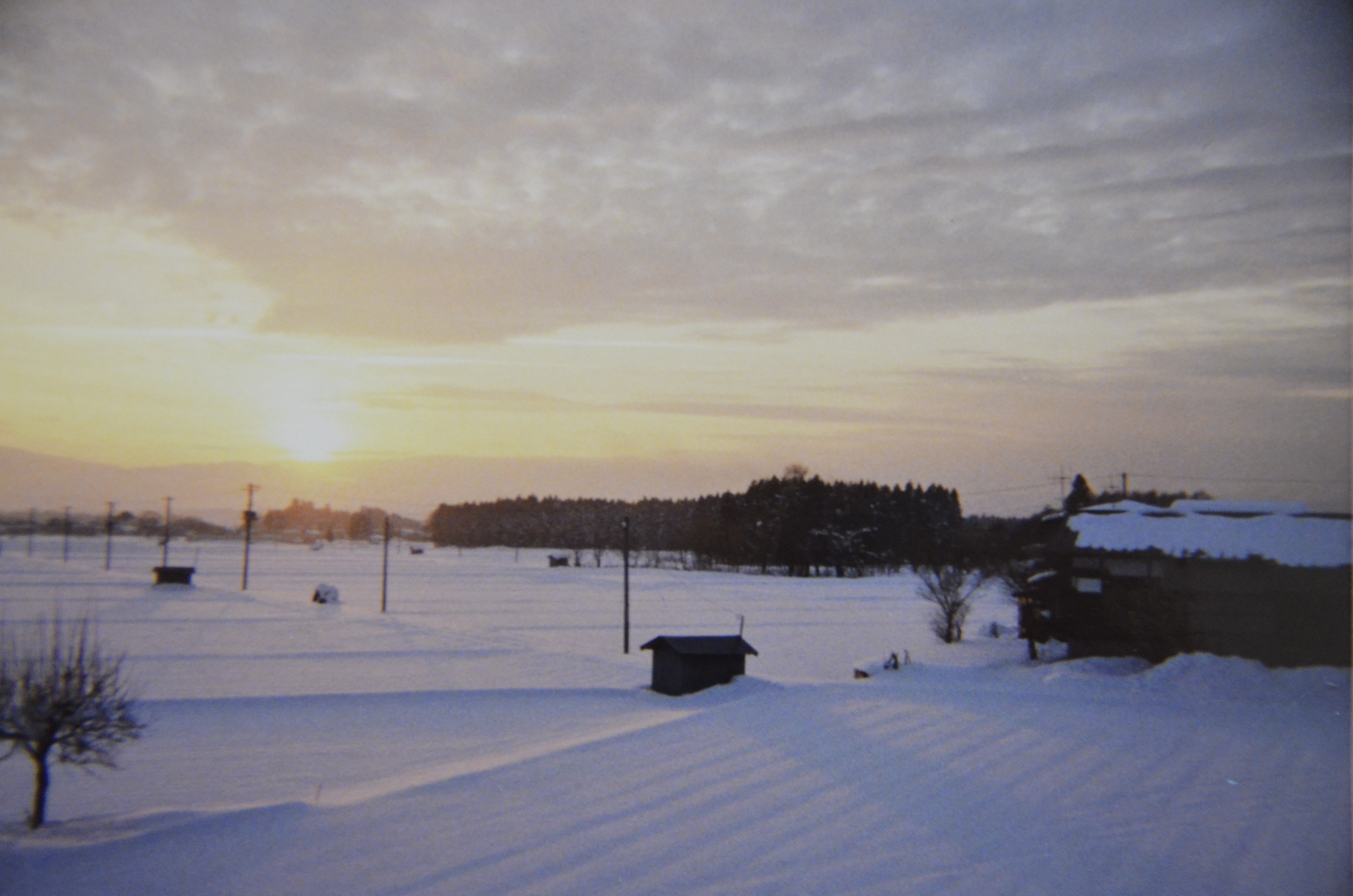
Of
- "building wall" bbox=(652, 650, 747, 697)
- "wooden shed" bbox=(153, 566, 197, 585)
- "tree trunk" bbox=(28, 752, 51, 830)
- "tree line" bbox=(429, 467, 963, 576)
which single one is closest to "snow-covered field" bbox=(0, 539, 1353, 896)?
"tree trunk" bbox=(28, 752, 51, 830)

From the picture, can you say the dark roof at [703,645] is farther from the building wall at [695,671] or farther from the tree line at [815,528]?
the tree line at [815,528]

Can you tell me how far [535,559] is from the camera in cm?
13012

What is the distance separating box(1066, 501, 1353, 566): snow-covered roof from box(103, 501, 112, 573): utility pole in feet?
272

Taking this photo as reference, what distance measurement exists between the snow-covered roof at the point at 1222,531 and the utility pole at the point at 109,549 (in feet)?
272

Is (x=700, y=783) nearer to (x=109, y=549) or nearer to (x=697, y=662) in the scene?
(x=697, y=662)

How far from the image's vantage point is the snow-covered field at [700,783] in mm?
10164

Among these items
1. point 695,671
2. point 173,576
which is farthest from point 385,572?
point 173,576

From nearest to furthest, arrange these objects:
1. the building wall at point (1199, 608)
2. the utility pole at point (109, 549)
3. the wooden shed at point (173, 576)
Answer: the building wall at point (1199, 608) < the wooden shed at point (173, 576) < the utility pole at point (109, 549)

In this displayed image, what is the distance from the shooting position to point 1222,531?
66.3 ft

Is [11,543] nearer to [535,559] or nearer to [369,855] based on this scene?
[535,559]

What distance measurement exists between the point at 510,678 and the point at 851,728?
13.4 metres

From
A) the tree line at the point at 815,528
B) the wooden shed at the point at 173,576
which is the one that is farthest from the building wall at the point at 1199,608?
the wooden shed at the point at 173,576

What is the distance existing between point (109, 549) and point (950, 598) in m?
81.8

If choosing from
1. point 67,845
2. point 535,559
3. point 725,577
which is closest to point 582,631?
point 67,845
